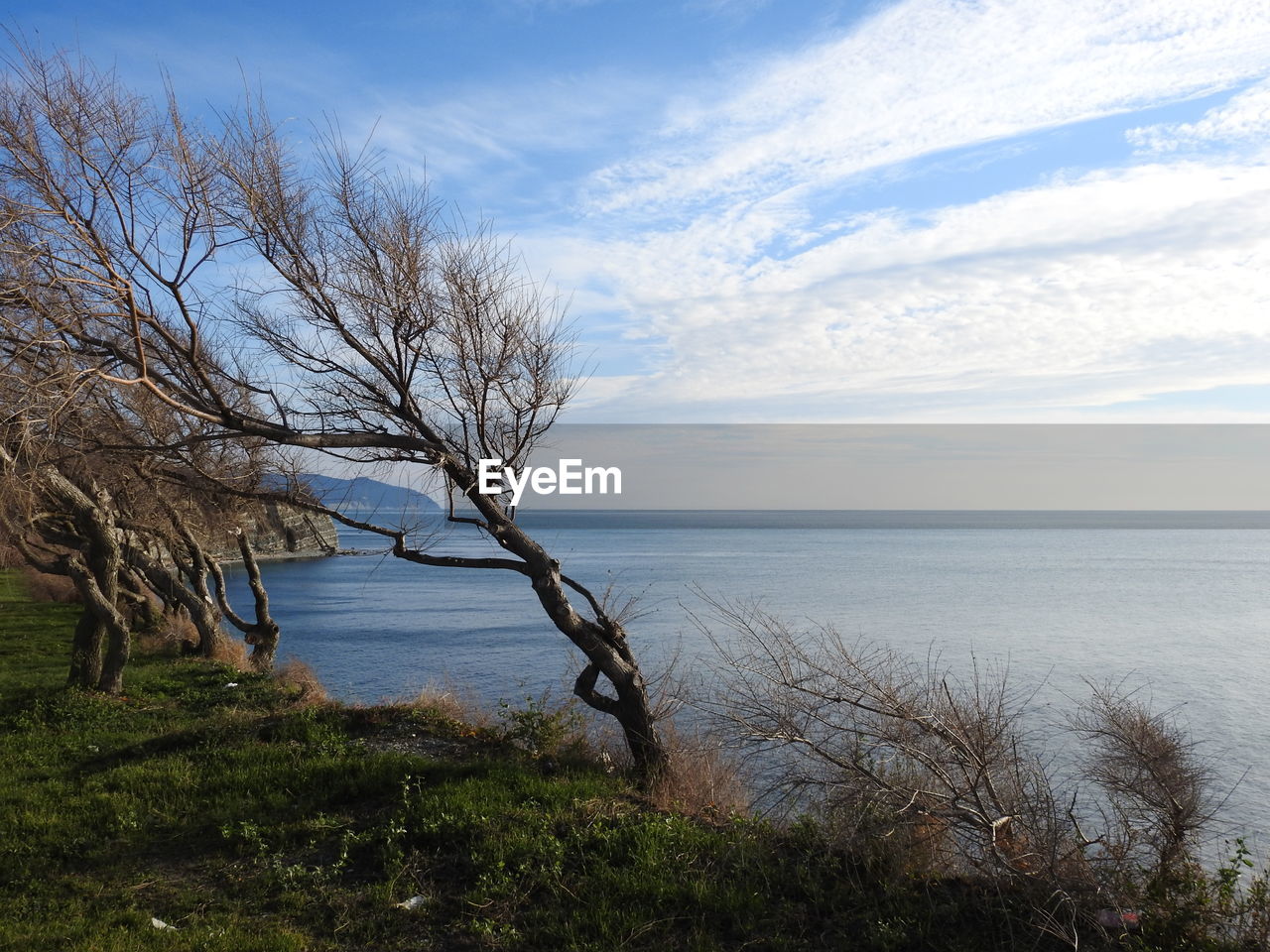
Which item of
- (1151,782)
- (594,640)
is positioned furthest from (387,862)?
(1151,782)

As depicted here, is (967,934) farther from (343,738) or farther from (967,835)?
(343,738)

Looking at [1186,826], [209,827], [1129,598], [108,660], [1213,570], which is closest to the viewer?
[209,827]

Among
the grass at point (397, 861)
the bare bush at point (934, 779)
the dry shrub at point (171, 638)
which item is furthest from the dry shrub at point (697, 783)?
the dry shrub at point (171, 638)

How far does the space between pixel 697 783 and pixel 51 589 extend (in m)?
28.7

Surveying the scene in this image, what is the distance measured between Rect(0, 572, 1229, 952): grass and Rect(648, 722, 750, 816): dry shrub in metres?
0.42

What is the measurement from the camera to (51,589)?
29875mm

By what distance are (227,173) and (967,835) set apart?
847 centimetres

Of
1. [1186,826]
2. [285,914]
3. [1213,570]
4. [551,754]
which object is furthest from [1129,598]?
[285,914]

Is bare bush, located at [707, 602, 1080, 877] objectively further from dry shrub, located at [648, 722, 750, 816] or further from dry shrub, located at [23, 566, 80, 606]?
dry shrub, located at [23, 566, 80, 606]

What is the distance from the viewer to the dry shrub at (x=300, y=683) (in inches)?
535

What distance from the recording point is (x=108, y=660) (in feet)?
42.4

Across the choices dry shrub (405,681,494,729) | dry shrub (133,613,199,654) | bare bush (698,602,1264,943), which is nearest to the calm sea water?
dry shrub (405,681,494,729)

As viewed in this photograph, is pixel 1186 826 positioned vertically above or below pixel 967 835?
below

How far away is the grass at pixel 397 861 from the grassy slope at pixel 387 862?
0.02 meters
